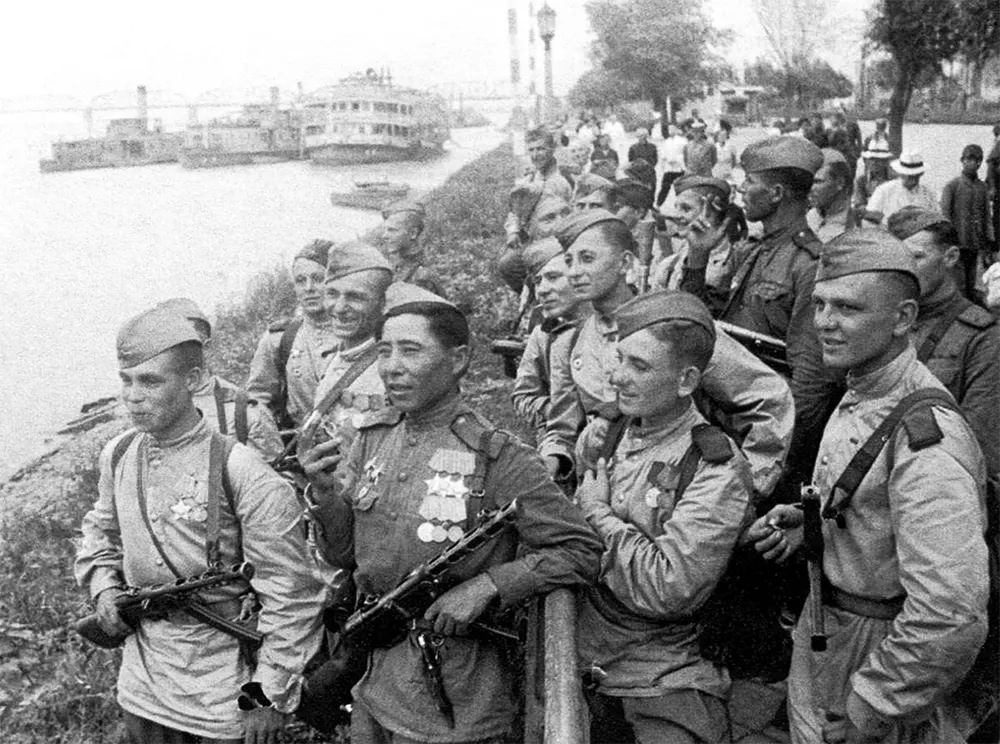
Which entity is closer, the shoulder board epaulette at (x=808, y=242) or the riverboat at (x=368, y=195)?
the shoulder board epaulette at (x=808, y=242)

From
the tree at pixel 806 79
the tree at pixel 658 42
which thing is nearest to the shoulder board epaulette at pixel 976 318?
the tree at pixel 806 79

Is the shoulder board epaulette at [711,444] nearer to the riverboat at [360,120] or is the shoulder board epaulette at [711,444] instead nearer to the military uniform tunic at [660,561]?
the military uniform tunic at [660,561]

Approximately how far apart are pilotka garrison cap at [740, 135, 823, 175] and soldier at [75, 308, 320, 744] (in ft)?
8.42

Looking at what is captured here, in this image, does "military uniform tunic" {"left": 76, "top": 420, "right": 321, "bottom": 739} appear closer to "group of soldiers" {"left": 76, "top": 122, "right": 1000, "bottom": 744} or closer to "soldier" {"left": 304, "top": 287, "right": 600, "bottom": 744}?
"group of soldiers" {"left": 76, "top": 122, "right": 1000, "bottom": 744}

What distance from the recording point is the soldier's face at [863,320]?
2.86 meters

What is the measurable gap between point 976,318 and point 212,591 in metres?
2.67

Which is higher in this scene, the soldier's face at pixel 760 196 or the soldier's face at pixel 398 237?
the soldier's face at pixel 760 196

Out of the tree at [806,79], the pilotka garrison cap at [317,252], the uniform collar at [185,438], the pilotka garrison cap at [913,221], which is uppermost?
the tree at [806,79]

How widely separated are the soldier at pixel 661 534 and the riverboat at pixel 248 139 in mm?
41938

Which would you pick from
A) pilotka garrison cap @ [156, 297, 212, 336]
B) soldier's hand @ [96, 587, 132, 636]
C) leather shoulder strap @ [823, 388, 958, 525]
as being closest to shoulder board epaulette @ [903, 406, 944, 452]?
leather shoulder strap @ [823, 388, 958, 525]

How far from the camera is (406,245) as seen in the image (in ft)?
22.8

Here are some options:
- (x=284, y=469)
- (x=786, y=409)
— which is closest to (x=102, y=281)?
(x=284, y=469)

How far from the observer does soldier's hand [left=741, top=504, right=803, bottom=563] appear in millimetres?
2891

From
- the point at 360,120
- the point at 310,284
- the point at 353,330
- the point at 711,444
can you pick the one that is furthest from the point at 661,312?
the point at 360,120
